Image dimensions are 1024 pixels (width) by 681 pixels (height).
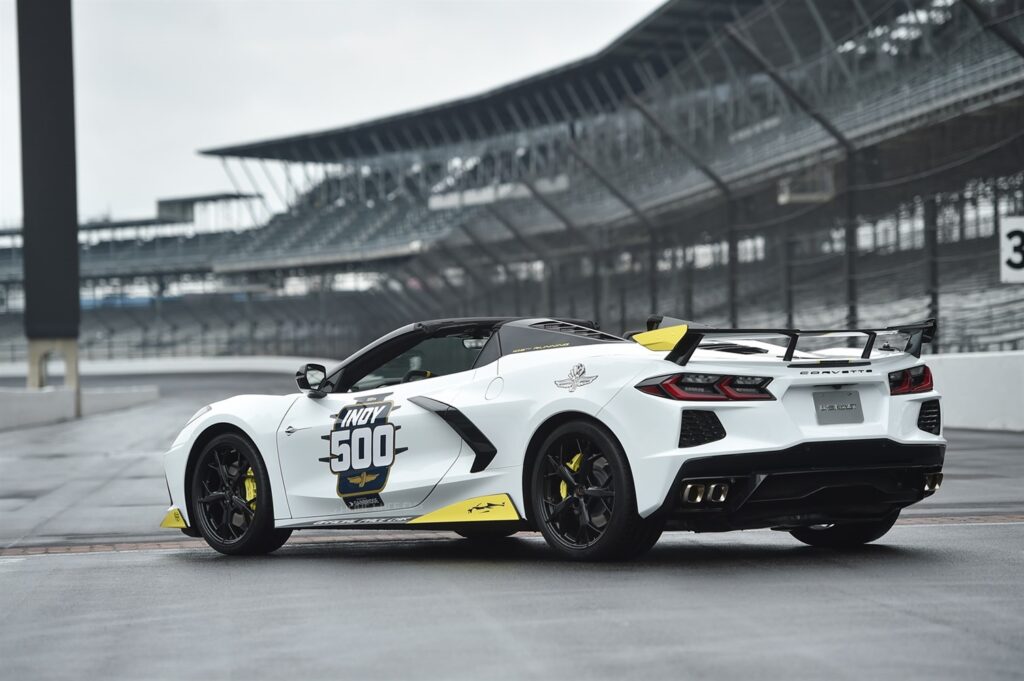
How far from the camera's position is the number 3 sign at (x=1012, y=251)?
48.2 ft

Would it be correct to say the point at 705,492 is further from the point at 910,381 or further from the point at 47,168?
the point at 47,168

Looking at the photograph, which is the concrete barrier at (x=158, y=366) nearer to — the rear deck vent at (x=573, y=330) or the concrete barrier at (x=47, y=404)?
the concrete barrier at (x=47, y=404)

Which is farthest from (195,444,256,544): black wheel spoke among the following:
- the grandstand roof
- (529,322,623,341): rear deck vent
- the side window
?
the grandstand roof

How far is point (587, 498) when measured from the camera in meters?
6.38

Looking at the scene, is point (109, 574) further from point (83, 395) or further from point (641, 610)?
point (83, 395)

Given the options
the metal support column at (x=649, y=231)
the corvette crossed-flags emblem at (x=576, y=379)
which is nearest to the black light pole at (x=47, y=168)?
the metal support column at (x=649, y=231)

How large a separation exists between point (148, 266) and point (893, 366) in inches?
3500

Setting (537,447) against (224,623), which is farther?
(537,447)

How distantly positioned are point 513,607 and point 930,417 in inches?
92.4

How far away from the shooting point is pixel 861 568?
6426 millimetres

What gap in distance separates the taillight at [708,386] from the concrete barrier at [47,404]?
22.6m

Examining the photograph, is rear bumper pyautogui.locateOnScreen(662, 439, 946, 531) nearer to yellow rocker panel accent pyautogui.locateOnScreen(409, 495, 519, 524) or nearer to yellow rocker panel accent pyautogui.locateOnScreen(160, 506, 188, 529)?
yellow rocker panel accent pyautogui.locateOnScreen(409, 495, 519, 524)

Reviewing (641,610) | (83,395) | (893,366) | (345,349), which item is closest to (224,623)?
(641,610)

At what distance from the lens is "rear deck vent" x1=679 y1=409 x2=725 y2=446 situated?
20.1 ft
